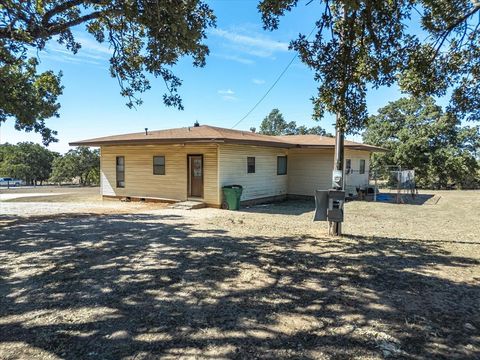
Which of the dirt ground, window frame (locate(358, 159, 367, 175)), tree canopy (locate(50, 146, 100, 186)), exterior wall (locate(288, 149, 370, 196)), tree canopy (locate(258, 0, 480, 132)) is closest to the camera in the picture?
the dirt ground

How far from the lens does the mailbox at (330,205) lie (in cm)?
749

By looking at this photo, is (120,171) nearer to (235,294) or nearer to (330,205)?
(330,205)

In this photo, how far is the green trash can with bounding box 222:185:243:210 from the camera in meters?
12.5

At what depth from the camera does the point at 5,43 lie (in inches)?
310

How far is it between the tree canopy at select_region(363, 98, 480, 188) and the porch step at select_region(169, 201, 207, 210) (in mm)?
16548

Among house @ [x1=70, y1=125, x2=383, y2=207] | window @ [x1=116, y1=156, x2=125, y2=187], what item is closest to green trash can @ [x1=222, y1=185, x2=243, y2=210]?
house @ [x1=70, y1=125, x2=383, y2=207]

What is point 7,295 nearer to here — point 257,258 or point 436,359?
point 257,258

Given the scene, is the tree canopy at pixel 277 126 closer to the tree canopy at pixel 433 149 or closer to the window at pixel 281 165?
the tree canopy at pixel 433 149

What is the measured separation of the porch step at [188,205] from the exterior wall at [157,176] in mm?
323

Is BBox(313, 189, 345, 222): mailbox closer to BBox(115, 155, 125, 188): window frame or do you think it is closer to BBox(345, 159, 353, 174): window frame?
BBox(345, 159, 353, 174): window frame

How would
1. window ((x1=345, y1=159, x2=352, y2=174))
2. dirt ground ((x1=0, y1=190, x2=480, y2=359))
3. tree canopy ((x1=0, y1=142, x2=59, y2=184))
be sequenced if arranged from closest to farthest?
dirt ground ((x1=0, y1=190, x2=480, y2=359)), window ((x1=345, y1=159, x2=352, y2=174)), tree canopy ((x1=0, y1=142, x2=59, y2=184))

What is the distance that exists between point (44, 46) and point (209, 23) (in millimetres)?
4114

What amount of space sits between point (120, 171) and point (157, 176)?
7.68 feet

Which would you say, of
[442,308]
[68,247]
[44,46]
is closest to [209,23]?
[44,46]
